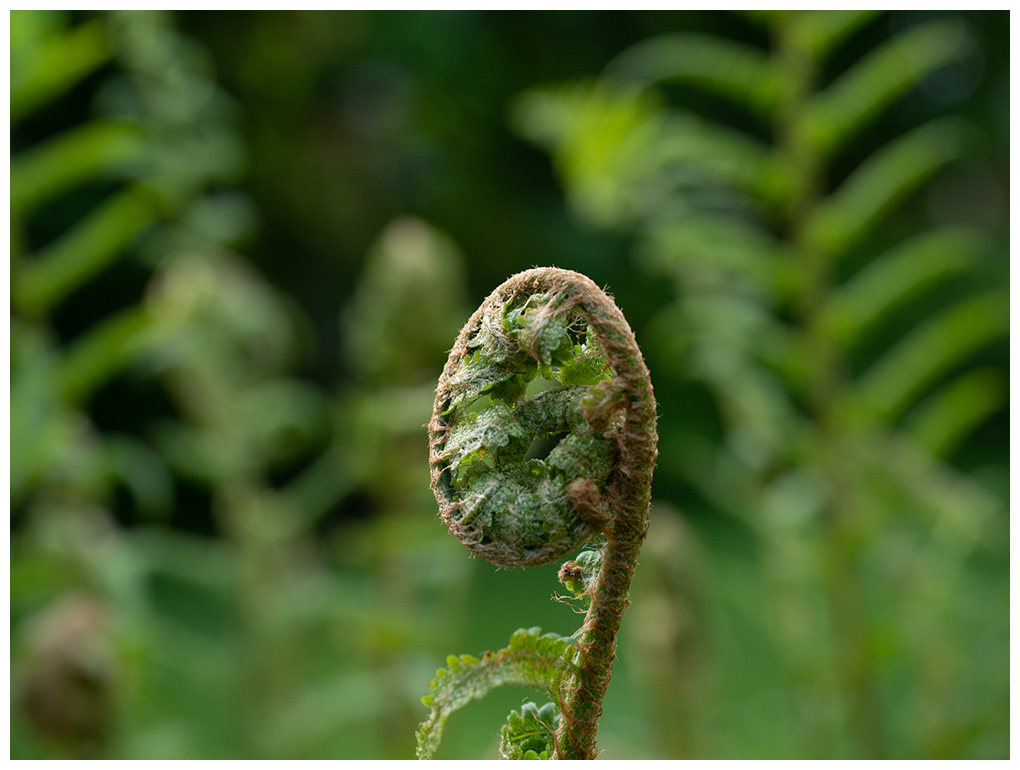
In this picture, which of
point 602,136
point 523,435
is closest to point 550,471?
point 523,435

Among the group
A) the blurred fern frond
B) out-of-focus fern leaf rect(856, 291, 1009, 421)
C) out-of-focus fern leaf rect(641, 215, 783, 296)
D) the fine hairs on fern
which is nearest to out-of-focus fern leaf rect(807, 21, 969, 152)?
the blurred fern frond

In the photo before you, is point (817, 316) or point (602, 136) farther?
point (817, 316)

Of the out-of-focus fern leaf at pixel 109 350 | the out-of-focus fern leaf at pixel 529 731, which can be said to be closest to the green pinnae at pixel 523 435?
the out-of-focus fern leaf at pixel 529 731

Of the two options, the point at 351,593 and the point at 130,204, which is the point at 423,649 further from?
the point at 130,204

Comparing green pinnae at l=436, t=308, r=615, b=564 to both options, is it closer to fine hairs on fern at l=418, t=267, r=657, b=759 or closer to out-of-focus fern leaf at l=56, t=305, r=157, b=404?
fine hairs on fern at l=418, t=267, r=657, b=759

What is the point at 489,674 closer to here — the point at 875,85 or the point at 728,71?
the point at 728,71

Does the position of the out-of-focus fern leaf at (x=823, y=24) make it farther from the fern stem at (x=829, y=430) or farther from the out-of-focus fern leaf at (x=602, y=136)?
the out-of-focus fern leaf at (x=602, y=136)

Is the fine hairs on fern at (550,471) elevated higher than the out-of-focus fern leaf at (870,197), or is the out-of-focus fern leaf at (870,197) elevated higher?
the out-of-focus fern leaf at (870,197)
